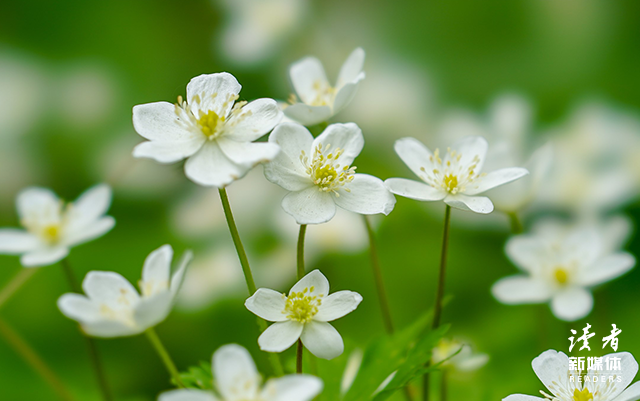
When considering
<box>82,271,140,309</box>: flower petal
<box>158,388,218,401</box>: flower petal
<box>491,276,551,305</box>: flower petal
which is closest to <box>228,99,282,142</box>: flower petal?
<box>82,271,140,309</box>: flower petal

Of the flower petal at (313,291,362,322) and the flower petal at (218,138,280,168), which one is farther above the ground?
the flower petal at (218,138,280,168)

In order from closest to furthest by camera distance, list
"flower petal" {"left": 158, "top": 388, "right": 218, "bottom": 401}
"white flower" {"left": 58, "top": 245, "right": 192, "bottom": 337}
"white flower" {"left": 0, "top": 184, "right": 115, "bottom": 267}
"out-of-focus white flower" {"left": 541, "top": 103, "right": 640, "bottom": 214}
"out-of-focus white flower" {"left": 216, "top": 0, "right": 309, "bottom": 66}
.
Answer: "flower petal" {"left": 158, "top": 388, "right": 218, "bottom": 401}
"white flower" {"left": 58, "top": 245, "right": 192, "bottom": 337}
"white flower" {"left": 0, "top": 184, "right": 115, "bottom": 267}
"out-of-focus white flower" {"left": 541, "top": 103, "right": 640, "bottom": 214}
"out-of-focus white flower" {"left": 216, "top": 0, "right": 309, "bottom": 66}

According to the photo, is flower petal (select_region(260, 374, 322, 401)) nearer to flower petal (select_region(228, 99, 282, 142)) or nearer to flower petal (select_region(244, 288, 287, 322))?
flower petal (select_region(244, 288, 287, 322))

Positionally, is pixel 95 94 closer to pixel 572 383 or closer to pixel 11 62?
pixel 11 62

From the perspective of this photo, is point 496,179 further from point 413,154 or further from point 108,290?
point 108,290

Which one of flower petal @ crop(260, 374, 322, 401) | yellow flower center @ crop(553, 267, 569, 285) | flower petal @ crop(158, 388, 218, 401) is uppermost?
yellow flower center @ crop(553, 267, 569, 285)

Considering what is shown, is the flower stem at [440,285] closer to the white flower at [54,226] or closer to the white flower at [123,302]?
the white flower at [123,302]
